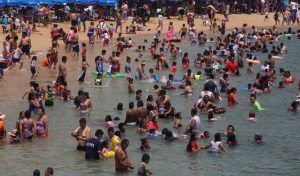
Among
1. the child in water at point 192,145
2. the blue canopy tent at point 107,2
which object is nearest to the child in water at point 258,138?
the child in water at point 192,145

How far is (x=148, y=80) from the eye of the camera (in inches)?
1227

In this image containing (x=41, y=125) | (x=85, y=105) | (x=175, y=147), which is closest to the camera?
(x=175, y=147)

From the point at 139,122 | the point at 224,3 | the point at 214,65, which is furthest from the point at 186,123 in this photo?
the point at 224,3

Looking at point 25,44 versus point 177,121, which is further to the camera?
point 25,44

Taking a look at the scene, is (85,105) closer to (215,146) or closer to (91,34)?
(215,146)

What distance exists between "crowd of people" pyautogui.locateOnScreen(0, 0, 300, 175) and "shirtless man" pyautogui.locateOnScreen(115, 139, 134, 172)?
0.08 ft

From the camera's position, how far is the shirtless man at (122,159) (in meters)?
17.3

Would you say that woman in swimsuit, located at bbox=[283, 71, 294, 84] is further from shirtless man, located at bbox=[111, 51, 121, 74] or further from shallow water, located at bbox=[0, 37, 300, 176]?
shirtless man, located at bbox=[111, 51, 121, 74]

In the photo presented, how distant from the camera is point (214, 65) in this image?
3412cm

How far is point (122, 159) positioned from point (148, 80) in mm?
13886

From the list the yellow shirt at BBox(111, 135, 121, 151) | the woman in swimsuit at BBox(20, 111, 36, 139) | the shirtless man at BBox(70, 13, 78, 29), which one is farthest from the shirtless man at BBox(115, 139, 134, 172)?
the shirtless man at BBox(70, 13, 78, 29)

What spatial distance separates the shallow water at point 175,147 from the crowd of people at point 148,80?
1.03 feet

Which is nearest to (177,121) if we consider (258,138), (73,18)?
(258,138)

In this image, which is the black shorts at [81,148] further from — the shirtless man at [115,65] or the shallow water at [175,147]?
the shirtless man at [115,65]
